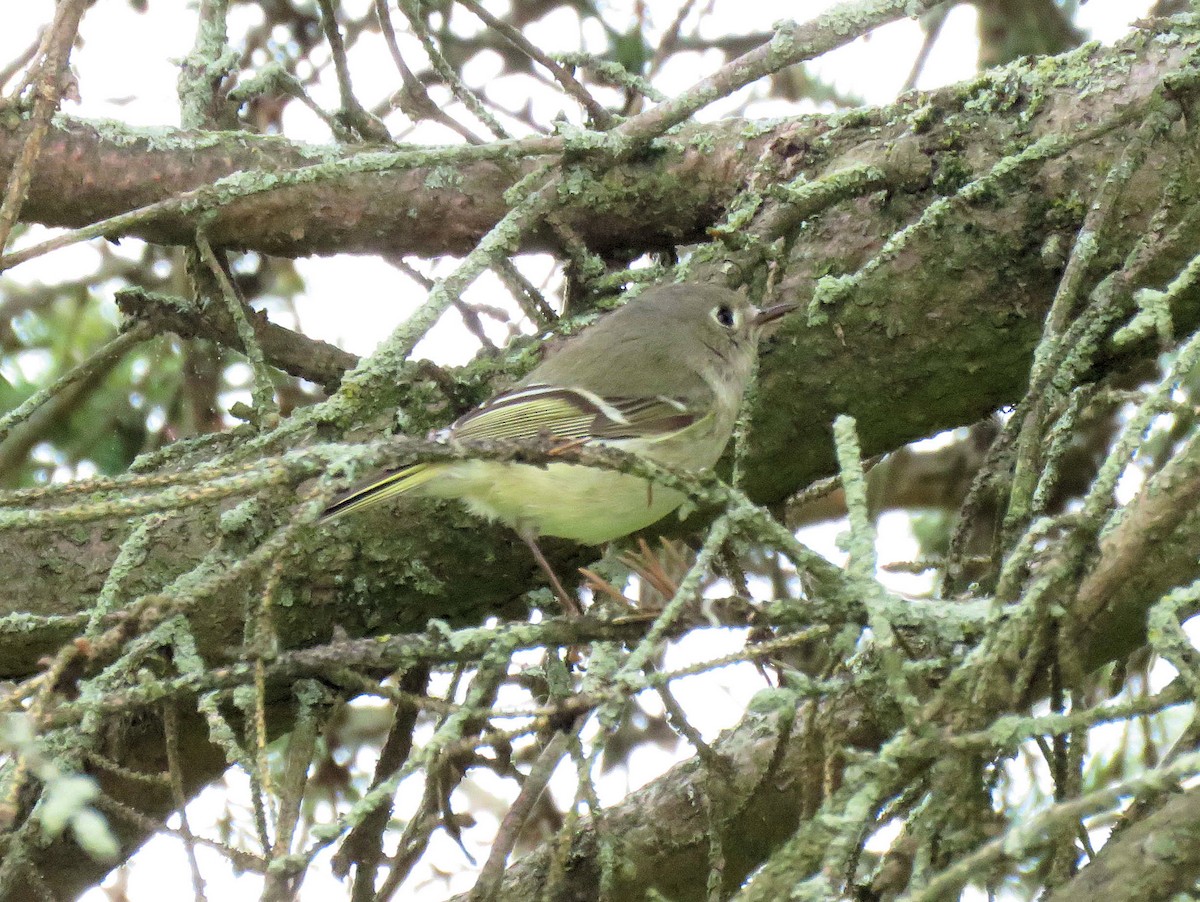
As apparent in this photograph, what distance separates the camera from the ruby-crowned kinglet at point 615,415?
261 centimetres

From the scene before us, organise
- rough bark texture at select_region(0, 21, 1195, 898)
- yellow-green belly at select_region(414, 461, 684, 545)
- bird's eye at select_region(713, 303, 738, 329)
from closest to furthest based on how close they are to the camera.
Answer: rough bark texture at select_region(0, 21, 1195, 898) < yellow-green belly at select_region(414, 461, 684, 545) < bird's eye at select_region(713, 303, 738, 329)

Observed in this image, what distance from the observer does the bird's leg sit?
2672 mm

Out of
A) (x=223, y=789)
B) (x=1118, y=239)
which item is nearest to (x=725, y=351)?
(x=1118, y=239)

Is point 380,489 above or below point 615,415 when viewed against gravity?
below

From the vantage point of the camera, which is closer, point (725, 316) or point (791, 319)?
point (791, 319)

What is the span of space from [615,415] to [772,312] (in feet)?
1.74

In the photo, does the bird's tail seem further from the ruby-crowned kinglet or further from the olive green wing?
the olive green wing

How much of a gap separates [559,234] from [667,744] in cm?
172

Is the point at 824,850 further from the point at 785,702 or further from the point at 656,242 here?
the point at 656,242

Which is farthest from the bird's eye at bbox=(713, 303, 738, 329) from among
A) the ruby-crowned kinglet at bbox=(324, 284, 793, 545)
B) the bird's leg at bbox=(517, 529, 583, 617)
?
the bird's leg at bbox=(517, 529, 583, 617)

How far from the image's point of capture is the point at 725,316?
126 inches

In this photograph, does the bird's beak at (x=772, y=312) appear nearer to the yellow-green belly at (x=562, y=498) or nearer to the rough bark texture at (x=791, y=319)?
the rough bark texture at (x=791, y=319)

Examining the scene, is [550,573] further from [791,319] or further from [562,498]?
[791,319]

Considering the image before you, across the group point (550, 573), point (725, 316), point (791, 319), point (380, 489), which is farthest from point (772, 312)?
point (380, 489)
